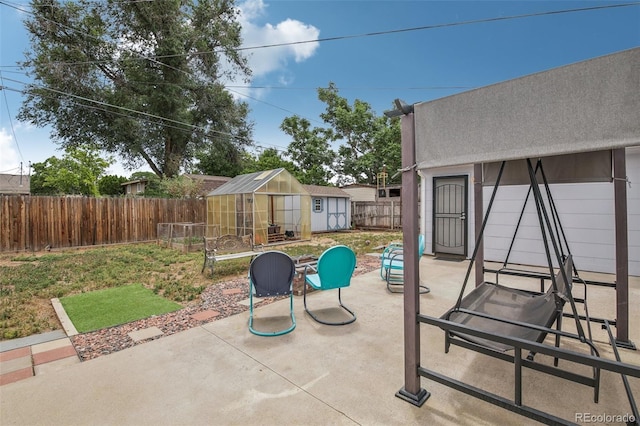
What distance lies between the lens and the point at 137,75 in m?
16.7

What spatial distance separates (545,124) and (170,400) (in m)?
3.00

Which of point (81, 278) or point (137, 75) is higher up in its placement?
point (137, 75)

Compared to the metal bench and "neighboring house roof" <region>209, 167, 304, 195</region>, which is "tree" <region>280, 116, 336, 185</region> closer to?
"neighboring house roof" <region>209, 167, 304, 195</region>

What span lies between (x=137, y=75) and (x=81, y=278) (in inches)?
604

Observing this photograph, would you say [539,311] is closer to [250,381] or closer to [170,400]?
[250,381]

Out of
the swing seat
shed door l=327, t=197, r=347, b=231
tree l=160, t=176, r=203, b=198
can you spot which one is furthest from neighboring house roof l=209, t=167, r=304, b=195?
the swing seat

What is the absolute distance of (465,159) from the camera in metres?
1.87

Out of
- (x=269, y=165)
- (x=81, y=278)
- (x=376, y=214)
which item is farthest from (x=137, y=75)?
(x=376, y=214)

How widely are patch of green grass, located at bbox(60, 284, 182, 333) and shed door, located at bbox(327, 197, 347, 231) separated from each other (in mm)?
12466

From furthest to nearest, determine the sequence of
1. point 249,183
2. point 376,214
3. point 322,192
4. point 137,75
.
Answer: point 376,214 → point 137,75 → point 322,192 → point 249,183

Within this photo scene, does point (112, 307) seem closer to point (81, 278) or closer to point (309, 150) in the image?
point (81, 278)

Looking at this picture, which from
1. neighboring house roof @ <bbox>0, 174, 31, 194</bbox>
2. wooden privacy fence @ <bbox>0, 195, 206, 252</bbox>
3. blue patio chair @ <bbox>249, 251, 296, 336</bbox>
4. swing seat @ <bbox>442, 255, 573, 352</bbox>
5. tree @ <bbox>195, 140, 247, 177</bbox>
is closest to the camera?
swing seat @ <bbox>442, 255, 573, 352</bbox>

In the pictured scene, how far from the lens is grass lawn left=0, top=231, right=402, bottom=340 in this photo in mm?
3916

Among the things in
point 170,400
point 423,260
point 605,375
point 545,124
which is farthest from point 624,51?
A: point 423,260
